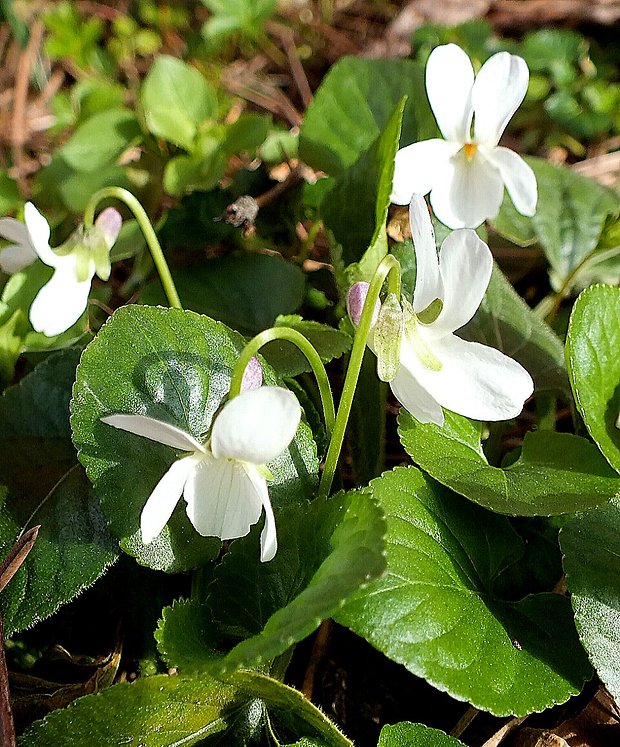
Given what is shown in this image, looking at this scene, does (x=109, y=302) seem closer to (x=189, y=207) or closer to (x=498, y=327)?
(x=189, y=207)

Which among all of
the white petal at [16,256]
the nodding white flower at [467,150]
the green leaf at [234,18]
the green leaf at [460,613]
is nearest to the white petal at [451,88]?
the nodding white flower at [467,150]

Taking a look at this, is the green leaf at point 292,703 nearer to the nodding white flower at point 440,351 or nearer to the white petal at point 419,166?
the nodding white flower at point 440,351

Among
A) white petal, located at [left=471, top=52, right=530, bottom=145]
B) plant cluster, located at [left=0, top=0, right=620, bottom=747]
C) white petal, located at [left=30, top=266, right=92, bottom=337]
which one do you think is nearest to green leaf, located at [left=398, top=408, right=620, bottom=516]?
plant cluster, located at [left=0, top=0, right=620, bottom=747]

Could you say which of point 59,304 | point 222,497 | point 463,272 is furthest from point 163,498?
point 59,304

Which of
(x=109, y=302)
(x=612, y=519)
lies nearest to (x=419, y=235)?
(x=612, y=519)

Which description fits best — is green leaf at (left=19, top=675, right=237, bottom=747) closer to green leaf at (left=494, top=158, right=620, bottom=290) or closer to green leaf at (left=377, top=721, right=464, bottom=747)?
green leaf at (left=377, top=721, right=464, bottom=747)

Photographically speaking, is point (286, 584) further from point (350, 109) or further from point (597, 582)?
point (350, 109)
